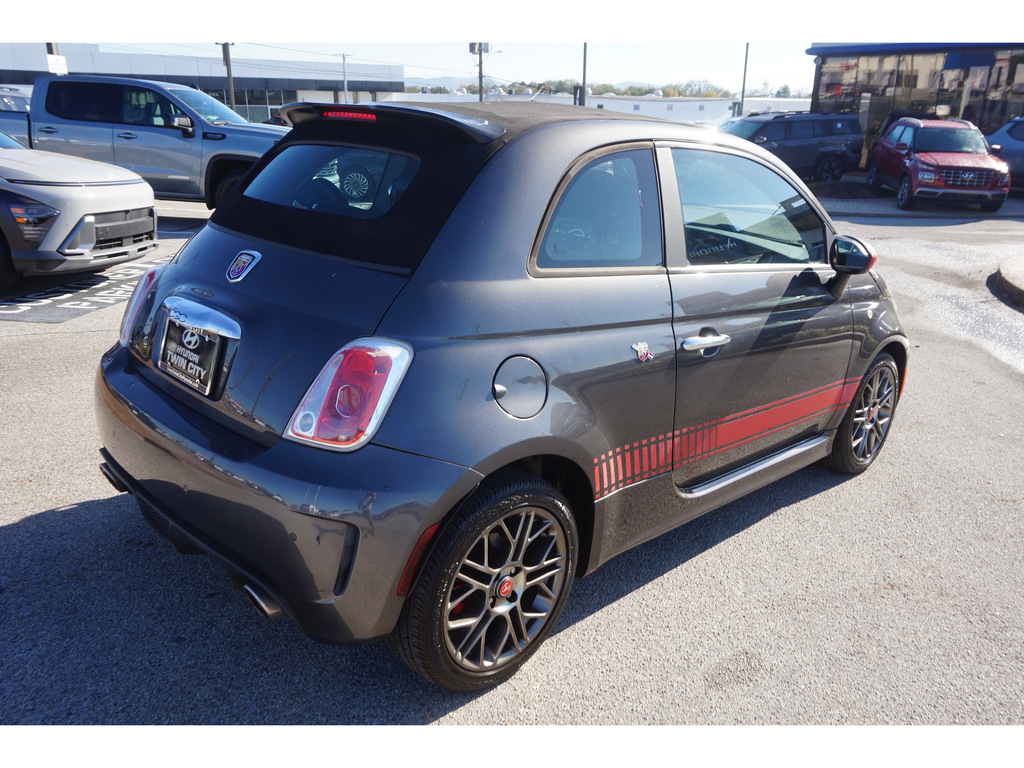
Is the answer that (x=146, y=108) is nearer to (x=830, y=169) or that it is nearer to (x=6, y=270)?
(x=6, y=270)

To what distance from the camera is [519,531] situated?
97.2 inches

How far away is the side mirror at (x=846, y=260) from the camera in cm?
360

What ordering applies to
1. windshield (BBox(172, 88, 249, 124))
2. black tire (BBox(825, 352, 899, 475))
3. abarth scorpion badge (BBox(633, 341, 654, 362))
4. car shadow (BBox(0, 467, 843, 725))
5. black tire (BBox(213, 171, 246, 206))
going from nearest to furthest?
1. car shadow (BBox(0, 467, 843, 725))
2. abarth scorpion badge (BBox(633, 341, 654, 362))
3. black tire (BBox(825, 352, 899, 475))
4. black tire (BBox(213, 171, 246, 206))
5. windshield (BBox(172, 88, 249, 124))

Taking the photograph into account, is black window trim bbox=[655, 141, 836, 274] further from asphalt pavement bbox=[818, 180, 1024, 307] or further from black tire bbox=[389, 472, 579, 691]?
asphalt pavement bbox=[818, 180, 1024, 307]

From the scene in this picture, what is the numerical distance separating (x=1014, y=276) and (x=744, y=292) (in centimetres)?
839

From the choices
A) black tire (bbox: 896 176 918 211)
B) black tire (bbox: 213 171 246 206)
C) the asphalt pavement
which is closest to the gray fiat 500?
black tire (bbox: 213 171 246 206)

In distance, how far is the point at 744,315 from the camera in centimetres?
314

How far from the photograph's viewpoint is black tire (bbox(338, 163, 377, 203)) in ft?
8.52

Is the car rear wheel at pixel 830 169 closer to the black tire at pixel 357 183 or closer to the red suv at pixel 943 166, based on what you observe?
the red suv at pixel 943 166

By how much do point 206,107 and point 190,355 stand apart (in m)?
10.5

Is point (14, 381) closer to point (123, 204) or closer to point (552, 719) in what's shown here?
point (123, 204)

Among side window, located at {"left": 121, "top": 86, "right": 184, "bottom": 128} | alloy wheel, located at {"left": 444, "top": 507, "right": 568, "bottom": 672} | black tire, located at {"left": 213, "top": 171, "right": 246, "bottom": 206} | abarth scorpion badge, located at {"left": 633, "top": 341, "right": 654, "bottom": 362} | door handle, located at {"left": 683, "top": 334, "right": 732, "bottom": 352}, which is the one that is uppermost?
side window, located at {"left": 121, "top": 86, "right": 184, "bottom": 128}

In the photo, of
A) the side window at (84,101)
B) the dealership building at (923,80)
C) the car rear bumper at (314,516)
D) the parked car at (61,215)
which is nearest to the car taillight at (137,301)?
the car rear bumper at (314,516)

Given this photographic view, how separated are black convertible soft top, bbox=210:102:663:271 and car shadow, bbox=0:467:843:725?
1373 mm
